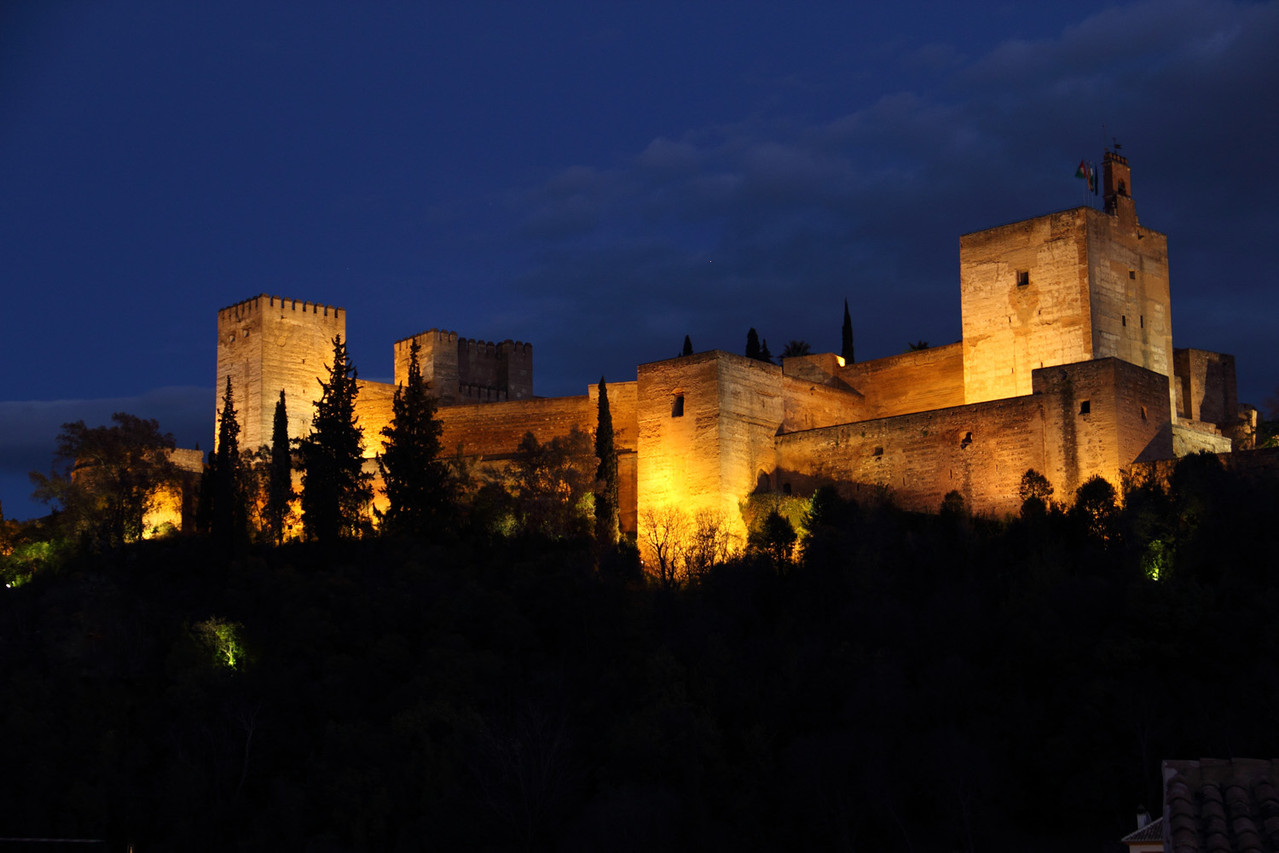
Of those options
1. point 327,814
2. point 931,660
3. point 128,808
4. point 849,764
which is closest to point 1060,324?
point 931,660

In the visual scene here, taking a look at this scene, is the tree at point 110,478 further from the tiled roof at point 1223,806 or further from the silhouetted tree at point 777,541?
the tiled roof at point 1223,806

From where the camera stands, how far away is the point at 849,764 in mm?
30547

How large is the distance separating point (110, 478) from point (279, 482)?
17.1 ft

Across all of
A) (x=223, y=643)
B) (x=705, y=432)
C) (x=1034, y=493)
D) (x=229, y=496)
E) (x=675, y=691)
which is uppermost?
(x=705, y=432)

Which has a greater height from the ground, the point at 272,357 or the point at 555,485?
the point at 272,357

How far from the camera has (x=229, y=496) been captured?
4081cm

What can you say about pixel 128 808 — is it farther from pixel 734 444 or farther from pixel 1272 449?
pixel 1272 449

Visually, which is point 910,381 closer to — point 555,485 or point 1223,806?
point 555,485

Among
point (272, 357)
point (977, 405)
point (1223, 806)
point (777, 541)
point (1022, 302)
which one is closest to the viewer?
point (1223, 806)

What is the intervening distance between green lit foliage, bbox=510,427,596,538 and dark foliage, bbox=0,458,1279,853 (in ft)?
3.07

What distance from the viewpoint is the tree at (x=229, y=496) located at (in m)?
40.6

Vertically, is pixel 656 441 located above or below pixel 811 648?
above

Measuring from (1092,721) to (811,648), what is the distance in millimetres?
6197

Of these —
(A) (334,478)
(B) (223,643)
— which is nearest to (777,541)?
(A) (334,478)
